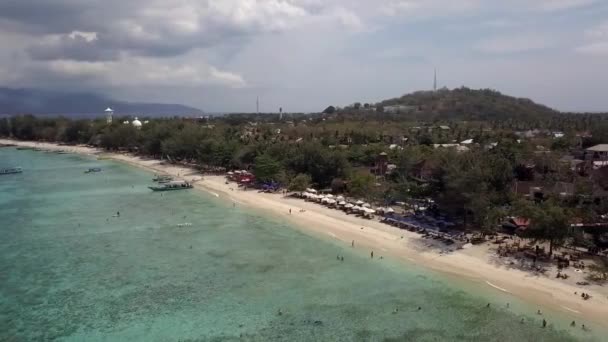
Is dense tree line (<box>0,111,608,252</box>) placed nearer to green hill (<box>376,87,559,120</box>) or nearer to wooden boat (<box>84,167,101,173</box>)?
wooden boat (<box>84,167,101,173</box>)

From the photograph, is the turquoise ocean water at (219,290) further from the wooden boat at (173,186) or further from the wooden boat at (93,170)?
the wooden boat at (93,170)

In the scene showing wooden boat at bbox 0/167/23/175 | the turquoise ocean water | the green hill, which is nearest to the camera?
the turquoise ocean water

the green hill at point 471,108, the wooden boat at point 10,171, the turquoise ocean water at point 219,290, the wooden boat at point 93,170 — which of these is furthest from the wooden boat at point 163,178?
the green hill at point 471,108

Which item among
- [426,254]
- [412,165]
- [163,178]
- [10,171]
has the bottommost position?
[426,254]

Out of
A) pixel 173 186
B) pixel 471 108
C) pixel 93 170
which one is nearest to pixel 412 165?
pixel 173 186

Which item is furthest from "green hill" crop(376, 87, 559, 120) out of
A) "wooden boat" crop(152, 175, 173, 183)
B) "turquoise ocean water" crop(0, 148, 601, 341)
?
"turquoise ocean water" crop(0, 148, 601, 341)

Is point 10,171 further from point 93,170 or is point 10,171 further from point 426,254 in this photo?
point 426,254

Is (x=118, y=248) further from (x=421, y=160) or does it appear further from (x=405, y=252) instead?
(x=421, y=160)
